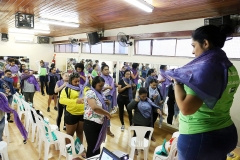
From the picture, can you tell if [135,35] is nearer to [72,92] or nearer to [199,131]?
[72,92]

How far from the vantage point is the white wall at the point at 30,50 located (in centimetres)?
937

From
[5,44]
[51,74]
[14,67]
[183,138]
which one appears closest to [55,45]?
[5,44]

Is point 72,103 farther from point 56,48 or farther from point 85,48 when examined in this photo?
point 56,48

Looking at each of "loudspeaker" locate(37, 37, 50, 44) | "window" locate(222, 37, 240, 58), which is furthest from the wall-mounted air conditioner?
"window" locate(222, 37, 240, 58)

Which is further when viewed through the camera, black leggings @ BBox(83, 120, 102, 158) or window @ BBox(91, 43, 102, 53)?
window @ BBox(91, 43, 102, 53)

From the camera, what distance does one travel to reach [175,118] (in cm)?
420

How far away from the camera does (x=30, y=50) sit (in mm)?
9969

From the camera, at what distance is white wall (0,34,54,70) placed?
937cm

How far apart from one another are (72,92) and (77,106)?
249 mm

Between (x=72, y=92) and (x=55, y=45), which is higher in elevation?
(x=55, y=45)

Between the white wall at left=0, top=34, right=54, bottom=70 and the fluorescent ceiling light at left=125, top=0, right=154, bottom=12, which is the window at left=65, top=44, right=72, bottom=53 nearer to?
the white wall at left=0, top=34, right=54, bottom=70

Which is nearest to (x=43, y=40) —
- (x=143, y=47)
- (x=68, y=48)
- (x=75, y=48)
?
(x=68, y=48)

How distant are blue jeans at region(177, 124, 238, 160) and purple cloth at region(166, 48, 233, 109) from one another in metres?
0.17

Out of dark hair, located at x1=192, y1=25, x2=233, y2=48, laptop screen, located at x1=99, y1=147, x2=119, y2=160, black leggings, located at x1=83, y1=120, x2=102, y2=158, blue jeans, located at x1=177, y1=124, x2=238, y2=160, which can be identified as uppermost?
dark hair, located at x1=192, y1=25, x2=233, y2=48
